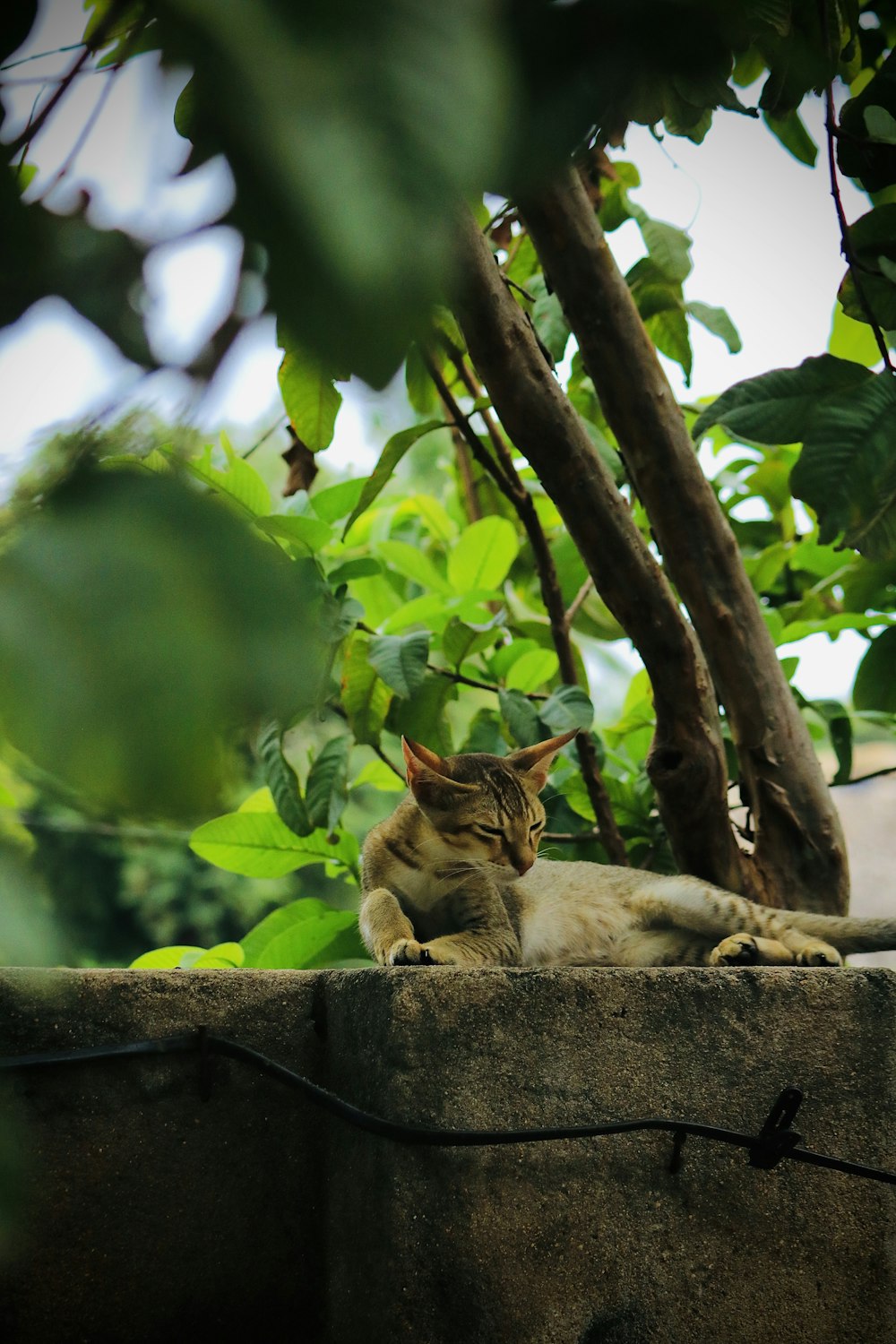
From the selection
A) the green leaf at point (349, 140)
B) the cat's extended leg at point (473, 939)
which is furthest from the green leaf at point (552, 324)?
the green leaf at point (349, 140)

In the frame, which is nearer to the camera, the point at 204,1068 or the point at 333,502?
the point at 204,1068

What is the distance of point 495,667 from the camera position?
1844 mm

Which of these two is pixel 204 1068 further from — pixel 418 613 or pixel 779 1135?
pixel 418 613

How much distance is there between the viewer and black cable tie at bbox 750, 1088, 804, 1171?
78cm

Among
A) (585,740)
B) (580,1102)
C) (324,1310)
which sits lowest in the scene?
(324,1310)

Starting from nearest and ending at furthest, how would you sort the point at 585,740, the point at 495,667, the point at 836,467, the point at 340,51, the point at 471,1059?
the point at 340,51
the point at 471,1059
the point at 836,467
the point at 585,740
the point at 495,667

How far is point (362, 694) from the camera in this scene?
169 cm

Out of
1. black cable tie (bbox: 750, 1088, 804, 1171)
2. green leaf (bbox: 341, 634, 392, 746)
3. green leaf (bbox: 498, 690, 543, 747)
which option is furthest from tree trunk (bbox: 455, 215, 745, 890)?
black cable tie (bbox: 750, 1088, 804, 1171)

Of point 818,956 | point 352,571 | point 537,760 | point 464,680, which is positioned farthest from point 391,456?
point 818,956

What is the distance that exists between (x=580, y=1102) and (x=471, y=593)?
103cm

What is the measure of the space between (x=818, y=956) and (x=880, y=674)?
64 centimetres

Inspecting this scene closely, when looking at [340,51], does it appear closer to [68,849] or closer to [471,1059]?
[68,849]

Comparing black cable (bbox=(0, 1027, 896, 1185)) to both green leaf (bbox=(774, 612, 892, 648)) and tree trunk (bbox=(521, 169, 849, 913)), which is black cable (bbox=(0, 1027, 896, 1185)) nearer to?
tree trunk (bbox=(521, 169, 849, 913))

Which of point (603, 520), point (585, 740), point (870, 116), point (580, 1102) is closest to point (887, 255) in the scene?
point (870, 116)
